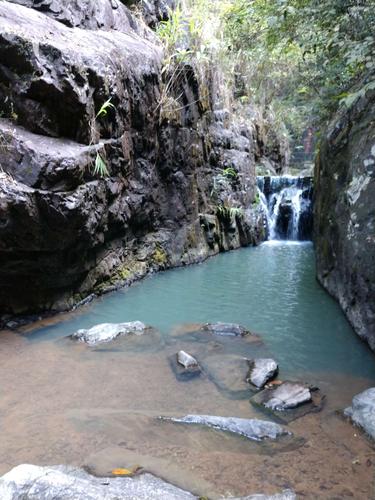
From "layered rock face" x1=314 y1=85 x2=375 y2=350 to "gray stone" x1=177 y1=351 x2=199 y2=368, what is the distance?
204cm

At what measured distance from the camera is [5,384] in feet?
12.6

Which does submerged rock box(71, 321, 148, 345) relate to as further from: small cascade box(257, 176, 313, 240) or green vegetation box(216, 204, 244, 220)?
small cascade box(257, 176, 313, 240)

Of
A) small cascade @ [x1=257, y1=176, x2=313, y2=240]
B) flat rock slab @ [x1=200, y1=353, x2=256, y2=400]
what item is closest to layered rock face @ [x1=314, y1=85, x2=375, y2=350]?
flat rock slab @ [x1=200, y1=353, x2=256, y2=400]

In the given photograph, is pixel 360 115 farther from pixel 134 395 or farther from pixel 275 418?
pixel 134 395

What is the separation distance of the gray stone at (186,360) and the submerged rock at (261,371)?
578 millimetres

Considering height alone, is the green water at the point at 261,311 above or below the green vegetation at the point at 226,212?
below

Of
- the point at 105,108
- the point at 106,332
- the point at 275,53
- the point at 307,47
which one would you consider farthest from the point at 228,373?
the point at 275,53

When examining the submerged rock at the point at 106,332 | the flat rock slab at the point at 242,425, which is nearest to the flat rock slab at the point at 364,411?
the flat rock slab at the point at 242,425

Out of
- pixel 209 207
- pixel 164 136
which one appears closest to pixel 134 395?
pixel 164 136

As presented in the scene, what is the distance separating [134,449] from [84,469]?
393 millimetres

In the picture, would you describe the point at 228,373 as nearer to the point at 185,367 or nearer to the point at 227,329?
the point at 185,367

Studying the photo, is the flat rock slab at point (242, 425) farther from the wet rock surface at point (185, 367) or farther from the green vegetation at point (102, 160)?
the green vegetation at point (102, 160)

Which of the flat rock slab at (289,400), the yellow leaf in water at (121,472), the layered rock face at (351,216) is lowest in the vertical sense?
the flat rock slab at (289,400)

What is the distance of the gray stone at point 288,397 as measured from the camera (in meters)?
3.48
